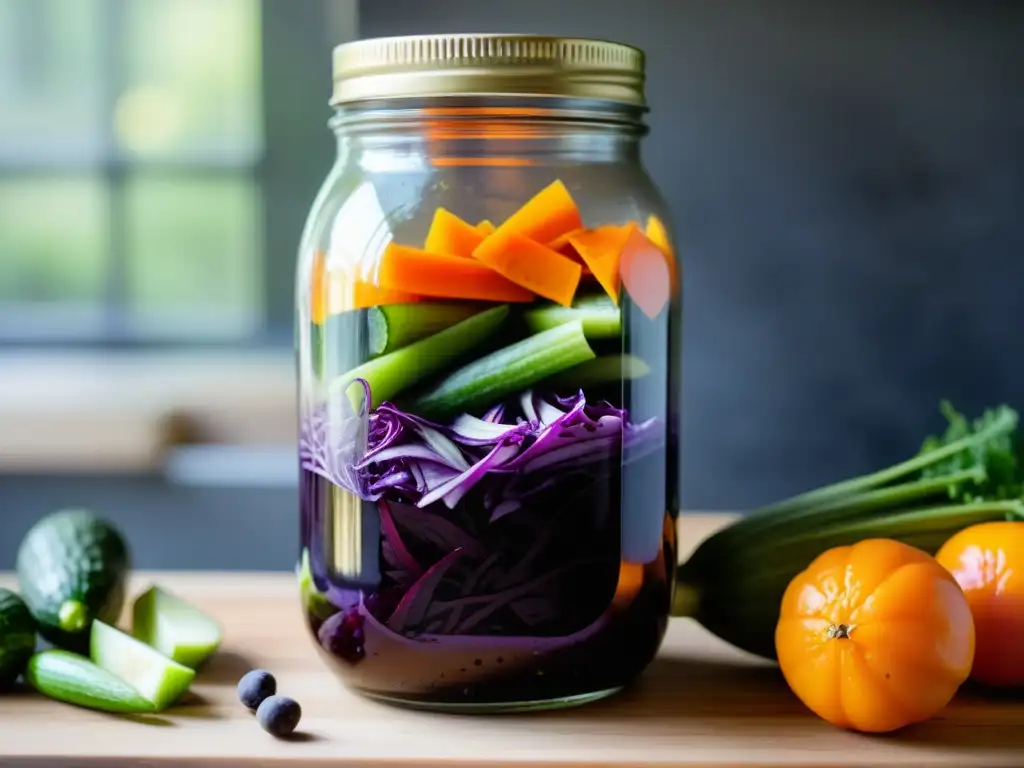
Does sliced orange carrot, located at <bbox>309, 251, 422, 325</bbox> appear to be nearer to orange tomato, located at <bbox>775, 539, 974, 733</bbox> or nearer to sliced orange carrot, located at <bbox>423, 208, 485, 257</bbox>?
sliced orange carrot, located at <bbox>423, 208, 485, 257</bbox>

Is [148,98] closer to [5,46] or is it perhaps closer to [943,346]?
[5,46]

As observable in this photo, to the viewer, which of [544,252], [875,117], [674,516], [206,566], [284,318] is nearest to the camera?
[544,252]

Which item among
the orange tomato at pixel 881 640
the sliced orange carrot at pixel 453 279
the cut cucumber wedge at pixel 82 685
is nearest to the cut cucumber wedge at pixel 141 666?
the cut cucumber wedge at pixel 82 685

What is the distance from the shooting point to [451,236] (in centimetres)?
80

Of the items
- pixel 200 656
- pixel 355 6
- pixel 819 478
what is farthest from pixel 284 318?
pixel 200 656

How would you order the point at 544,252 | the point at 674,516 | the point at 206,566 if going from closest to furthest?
1. the point at 544,252
2. the point at 674,516
3. the point at 206,566

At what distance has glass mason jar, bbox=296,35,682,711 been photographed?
778mm

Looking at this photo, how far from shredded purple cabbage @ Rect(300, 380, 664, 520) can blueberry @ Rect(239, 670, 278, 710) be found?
0.14 meters

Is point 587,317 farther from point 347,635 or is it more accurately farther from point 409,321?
point 347,635

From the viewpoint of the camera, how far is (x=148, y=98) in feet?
7.60

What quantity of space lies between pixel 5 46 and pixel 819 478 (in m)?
1.65

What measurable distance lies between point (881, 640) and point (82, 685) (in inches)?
20.2

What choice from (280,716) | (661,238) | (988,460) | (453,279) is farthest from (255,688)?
(988,460)

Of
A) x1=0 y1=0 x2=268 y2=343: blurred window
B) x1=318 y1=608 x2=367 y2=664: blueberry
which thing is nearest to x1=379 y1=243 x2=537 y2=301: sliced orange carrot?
x1=318 y1=608 x2=367 y2=664: blueberry
